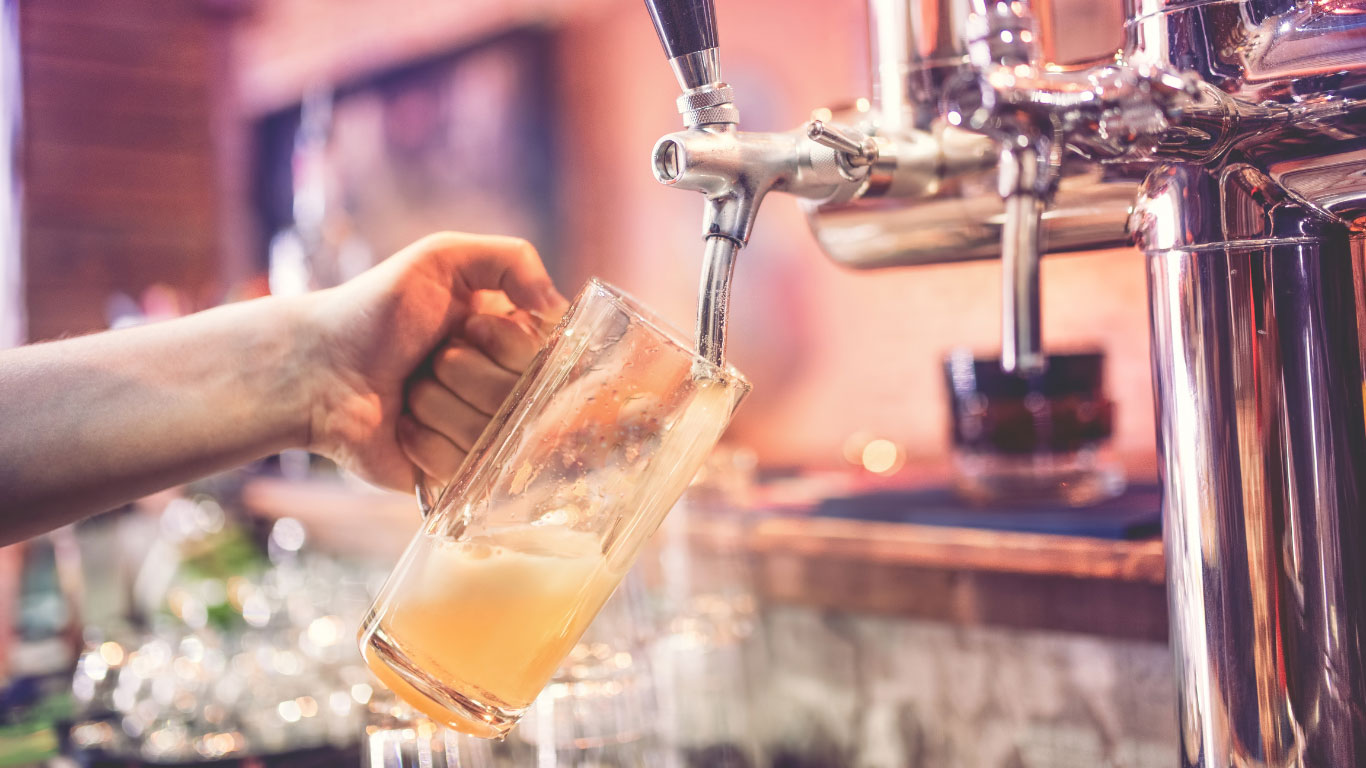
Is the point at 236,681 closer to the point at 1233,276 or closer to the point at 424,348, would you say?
the point at 424,348

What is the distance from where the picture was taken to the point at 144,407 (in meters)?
0.82

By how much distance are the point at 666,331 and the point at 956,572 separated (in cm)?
51

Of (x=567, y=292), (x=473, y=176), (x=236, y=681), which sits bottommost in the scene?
(x=236, y=681)

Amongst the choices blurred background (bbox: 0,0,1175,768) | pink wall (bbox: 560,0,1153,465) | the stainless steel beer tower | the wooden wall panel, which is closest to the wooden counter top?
blurred background (bbox: 0,0,1175,768)

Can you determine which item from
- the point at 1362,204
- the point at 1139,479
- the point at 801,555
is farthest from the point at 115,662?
the point at 1362,204

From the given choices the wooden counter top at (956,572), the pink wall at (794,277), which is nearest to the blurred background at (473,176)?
the pink wall at (794,277)

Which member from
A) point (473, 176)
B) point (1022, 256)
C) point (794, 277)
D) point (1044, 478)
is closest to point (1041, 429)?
point (1044, 478)

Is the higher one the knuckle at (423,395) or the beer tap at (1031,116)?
the beer tap at (1031,116)

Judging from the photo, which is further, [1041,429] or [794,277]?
[794,277]

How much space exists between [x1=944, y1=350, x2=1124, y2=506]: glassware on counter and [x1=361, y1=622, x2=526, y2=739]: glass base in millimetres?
607

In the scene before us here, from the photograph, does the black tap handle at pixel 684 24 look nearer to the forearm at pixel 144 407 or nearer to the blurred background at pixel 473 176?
the forearm at pixel 144 407

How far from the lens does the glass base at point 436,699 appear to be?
0.60 m

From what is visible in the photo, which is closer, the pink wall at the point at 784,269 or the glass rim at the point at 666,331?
the glass rim at the point at 666,331

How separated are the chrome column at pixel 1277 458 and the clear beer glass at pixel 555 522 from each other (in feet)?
0.77
